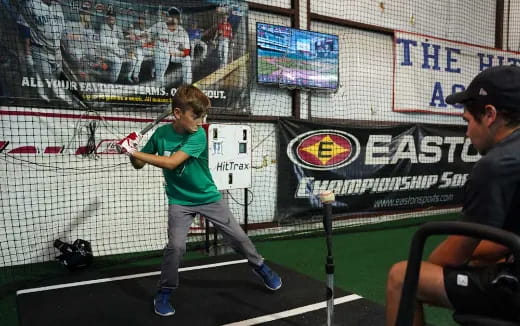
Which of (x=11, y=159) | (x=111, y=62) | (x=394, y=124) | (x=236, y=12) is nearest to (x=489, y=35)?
(x=394, y=124)

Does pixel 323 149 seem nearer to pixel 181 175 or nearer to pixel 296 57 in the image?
pixel 296 57

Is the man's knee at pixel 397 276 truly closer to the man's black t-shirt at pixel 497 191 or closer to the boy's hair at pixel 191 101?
the man's black t-shirt at pixel 497 191

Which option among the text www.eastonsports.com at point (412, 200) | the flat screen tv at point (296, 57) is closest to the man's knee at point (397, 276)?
the flat screen tv at point (296, 57)

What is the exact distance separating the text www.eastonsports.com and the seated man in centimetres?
460

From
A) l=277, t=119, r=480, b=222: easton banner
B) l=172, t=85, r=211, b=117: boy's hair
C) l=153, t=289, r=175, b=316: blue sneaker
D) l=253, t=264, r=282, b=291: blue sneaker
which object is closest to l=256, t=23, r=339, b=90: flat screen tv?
l=277, t=119, r=480, b=222: easton banner

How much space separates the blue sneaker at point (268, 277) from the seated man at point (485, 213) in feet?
5.45

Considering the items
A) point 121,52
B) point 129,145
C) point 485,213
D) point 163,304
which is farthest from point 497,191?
point 121,52

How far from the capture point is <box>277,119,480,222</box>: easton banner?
209 inches

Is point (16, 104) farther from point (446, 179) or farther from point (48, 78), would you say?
point (446, 179)

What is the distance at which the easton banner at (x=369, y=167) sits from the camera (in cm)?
531

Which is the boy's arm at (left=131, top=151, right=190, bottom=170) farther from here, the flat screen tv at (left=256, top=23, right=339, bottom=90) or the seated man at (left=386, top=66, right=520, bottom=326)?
the flat screen tv at (left=256, top=23, right=339, bottom=90)

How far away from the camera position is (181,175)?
279 cm

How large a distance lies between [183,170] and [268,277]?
1114 millimetres

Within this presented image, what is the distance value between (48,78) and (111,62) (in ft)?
2.09
